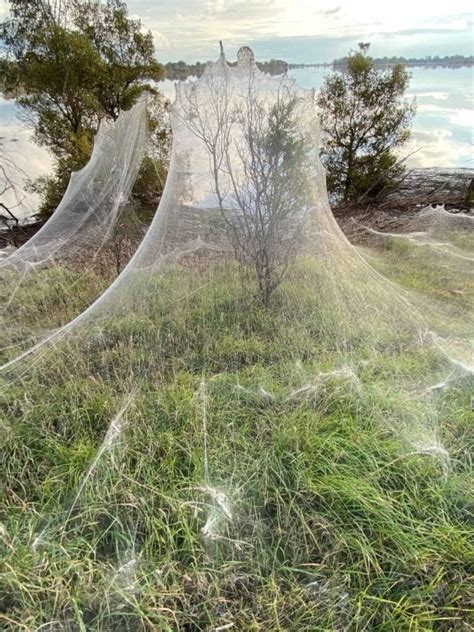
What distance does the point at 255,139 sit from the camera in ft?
8.96

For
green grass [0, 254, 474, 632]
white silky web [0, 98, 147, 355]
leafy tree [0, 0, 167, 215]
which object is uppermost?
leafy tree [0, 0, 167, 215]

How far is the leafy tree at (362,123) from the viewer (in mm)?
7781

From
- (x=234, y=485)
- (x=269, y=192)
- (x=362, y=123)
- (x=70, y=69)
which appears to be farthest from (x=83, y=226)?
(x=362, y=123)

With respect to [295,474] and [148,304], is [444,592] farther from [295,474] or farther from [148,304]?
[148,304]

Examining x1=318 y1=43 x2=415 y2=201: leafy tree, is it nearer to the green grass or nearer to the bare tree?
the bare tree

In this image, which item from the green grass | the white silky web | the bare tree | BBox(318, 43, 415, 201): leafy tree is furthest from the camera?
BBox(318, 43, 415, 201): leafy tree

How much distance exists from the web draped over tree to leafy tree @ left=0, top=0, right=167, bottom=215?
507 centimetres

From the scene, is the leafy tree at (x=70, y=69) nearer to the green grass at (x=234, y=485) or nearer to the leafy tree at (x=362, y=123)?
the leafy tree at (x=362, y=123)

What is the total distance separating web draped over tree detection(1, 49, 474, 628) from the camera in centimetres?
189

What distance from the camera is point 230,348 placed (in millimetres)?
2893

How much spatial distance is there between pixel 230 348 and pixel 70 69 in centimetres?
658

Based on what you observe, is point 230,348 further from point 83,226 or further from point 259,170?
point 83,226

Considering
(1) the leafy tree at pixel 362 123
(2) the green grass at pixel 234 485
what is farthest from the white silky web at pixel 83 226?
(1) the leafy tree at pixel 362 123

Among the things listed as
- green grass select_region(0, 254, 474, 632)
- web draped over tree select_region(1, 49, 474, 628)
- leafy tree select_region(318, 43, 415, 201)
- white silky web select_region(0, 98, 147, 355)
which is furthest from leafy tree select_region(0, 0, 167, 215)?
green grass select_region(0, 254, 474, 632)
